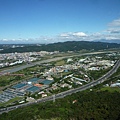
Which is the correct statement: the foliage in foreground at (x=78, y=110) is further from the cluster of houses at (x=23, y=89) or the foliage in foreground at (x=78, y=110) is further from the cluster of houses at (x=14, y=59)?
the cluster of houses at (x=14, y=59)

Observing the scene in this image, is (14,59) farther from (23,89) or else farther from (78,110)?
(78,110)

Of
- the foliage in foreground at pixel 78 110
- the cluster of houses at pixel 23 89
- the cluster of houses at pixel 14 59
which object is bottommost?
the cluster of houses at pixel 23 89

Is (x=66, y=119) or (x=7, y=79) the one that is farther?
(x=7, y=79)

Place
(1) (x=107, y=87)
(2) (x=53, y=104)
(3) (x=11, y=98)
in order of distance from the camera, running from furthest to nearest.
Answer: (1) (x=107, y=87), (3) (x=11, y=98), (2) (x=53, y=104)

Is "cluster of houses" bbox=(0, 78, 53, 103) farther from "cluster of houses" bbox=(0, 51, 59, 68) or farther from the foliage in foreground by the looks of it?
"cluster of houses" bbox=(0, 51, 59, 68)

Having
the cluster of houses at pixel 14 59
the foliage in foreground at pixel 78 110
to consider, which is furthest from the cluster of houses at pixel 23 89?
the cluster of houses at pixel 14 59

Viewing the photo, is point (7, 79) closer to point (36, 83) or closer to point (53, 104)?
point (36, 83)

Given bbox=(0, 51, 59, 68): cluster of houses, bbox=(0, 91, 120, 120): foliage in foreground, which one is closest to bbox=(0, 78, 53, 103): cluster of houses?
bbox=(0, 91, 120, 120): foliage in foreground

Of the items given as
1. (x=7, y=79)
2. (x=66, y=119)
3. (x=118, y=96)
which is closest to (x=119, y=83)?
(x=118, y=96)
